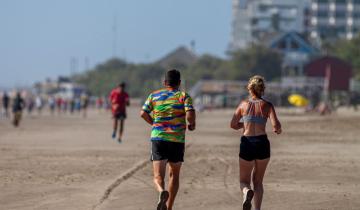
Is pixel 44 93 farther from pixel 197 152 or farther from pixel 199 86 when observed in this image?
pixel 197 152

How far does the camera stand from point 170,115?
10945mm

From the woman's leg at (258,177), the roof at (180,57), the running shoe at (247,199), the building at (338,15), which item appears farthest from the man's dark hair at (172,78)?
the building at (338,15)

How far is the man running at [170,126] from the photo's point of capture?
35.8ft

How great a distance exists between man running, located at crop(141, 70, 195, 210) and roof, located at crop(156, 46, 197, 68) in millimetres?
154173

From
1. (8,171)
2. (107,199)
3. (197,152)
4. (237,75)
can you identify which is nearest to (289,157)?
(197,152)

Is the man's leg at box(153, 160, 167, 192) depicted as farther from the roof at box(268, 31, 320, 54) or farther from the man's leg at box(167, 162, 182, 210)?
the roof at box(268, 31, 320, 54)

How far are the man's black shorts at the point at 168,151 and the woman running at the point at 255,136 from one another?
0.68m

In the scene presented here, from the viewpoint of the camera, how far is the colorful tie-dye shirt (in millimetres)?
10922


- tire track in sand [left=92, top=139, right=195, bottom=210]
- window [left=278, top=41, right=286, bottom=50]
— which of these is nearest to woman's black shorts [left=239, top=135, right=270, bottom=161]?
tire track in sand [left=92, top=139, right=195, bottom=210]

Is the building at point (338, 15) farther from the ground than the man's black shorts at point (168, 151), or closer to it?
farther from the ground

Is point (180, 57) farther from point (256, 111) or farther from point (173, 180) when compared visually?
point (256, 111)

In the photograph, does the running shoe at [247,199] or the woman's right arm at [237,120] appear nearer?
the running shoe at [247,199]

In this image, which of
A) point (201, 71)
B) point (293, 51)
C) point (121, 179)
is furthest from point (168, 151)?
point (201, 71)

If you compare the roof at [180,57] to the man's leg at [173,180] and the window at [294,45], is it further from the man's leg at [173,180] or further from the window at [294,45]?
the man's leg at [173,180]
